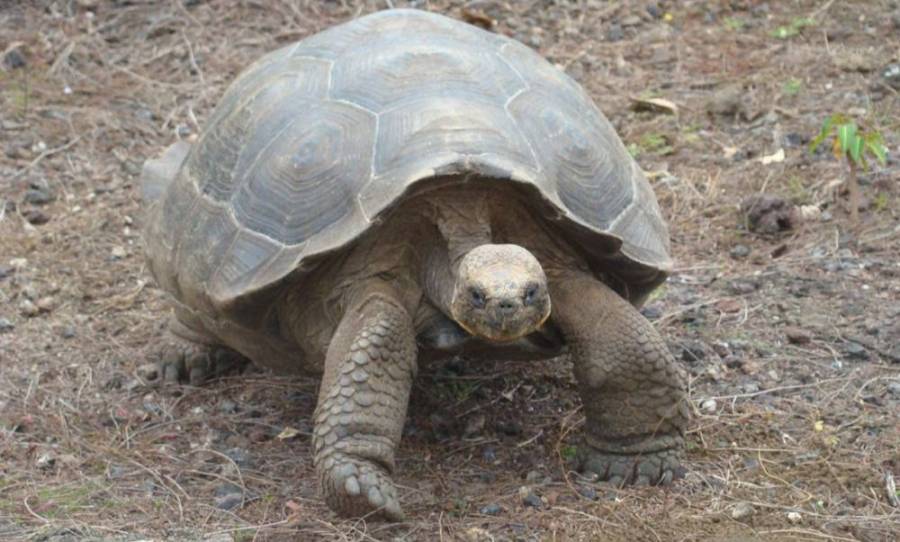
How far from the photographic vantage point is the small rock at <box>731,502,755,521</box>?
3.89 m

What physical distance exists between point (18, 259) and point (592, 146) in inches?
115

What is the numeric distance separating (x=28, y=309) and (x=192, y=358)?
93cm

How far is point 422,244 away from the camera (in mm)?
4227

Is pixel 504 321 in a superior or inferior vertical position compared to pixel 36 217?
superior

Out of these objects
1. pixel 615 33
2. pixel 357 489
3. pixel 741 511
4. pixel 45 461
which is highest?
pixel 357 489

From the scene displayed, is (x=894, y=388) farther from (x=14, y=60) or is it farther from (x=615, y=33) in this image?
(x=14, y=60)

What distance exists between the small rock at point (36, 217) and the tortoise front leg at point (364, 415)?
296 centimetres

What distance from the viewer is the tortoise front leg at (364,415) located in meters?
3.85

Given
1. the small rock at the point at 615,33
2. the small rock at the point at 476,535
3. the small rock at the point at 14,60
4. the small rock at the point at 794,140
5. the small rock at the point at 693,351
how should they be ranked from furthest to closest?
the small rock at the point at 615,33, the small rock at the point at 14,60, the small rock at the point at 794,140, the small rock at the point at 693,351, the small rock at the point at 476,535

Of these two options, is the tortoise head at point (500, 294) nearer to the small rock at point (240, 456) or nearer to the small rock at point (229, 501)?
the small rock at point (229, 501)

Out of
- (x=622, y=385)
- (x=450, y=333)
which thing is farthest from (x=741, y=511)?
(x=450, y=333)

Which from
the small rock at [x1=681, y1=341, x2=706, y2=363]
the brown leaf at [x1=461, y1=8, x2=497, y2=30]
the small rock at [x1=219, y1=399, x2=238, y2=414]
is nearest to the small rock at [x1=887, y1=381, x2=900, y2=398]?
the small rock at [x1=681, y1=341, x2=706, y2=363]

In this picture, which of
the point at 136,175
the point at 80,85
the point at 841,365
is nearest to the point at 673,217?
the point at 841,365

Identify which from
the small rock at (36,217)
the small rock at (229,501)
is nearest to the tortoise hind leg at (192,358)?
the small rock at (229,501)
